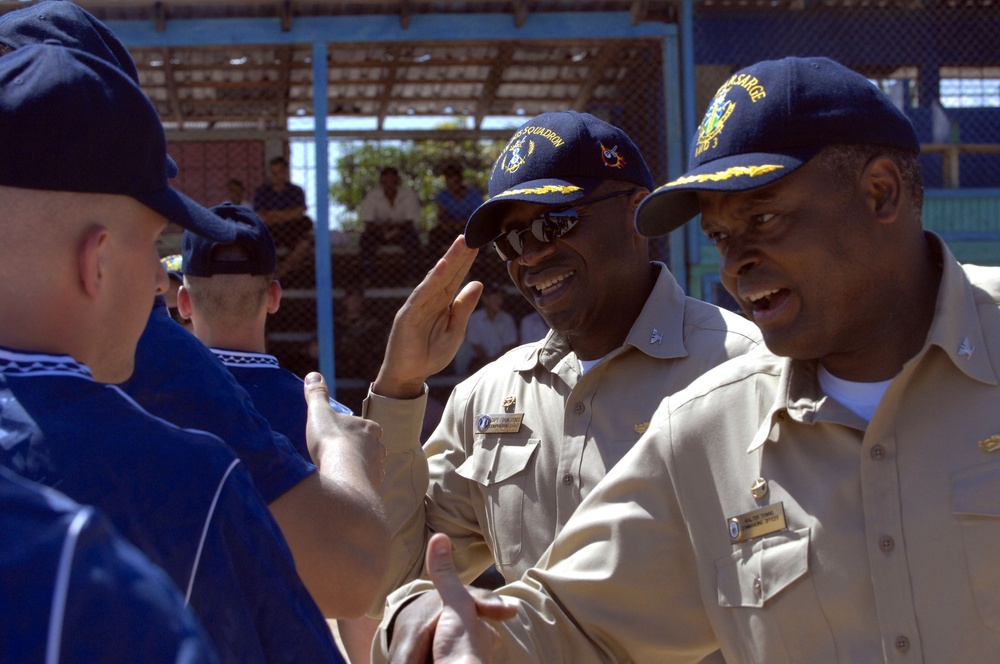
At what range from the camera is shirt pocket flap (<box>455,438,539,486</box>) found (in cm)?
286

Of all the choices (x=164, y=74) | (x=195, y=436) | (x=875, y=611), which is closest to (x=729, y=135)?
(x=875, y=611)

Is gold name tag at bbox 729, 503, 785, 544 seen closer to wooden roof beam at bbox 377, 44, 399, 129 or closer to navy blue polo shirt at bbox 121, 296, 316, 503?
navy blue polo shirt at bbox 121, 296, 316, 503

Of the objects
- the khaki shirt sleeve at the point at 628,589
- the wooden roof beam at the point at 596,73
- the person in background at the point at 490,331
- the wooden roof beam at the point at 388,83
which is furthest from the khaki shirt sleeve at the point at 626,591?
the wooden roof beam at the point at 388,83

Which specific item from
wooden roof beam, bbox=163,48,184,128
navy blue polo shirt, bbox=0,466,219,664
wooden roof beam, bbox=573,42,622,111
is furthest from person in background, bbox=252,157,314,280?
navy blue polo shirt, bbox=0,466,219,664

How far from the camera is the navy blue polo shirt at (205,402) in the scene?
183cm

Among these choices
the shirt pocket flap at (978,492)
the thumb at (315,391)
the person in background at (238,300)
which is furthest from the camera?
the person in background at (238,300)

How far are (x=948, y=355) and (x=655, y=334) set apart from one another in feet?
3.50

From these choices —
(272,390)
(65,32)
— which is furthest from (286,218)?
(65,32)

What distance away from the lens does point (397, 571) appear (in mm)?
2803

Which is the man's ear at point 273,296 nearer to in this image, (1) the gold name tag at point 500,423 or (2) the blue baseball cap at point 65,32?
(1) the gold name tag at point 500,423

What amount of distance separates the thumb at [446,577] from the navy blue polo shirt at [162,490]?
17.9 inches

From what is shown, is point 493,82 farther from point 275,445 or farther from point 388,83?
point 275,445

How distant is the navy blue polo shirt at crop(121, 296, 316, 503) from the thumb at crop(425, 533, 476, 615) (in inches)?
9.9

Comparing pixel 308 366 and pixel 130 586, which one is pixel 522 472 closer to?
pixel 130 586
